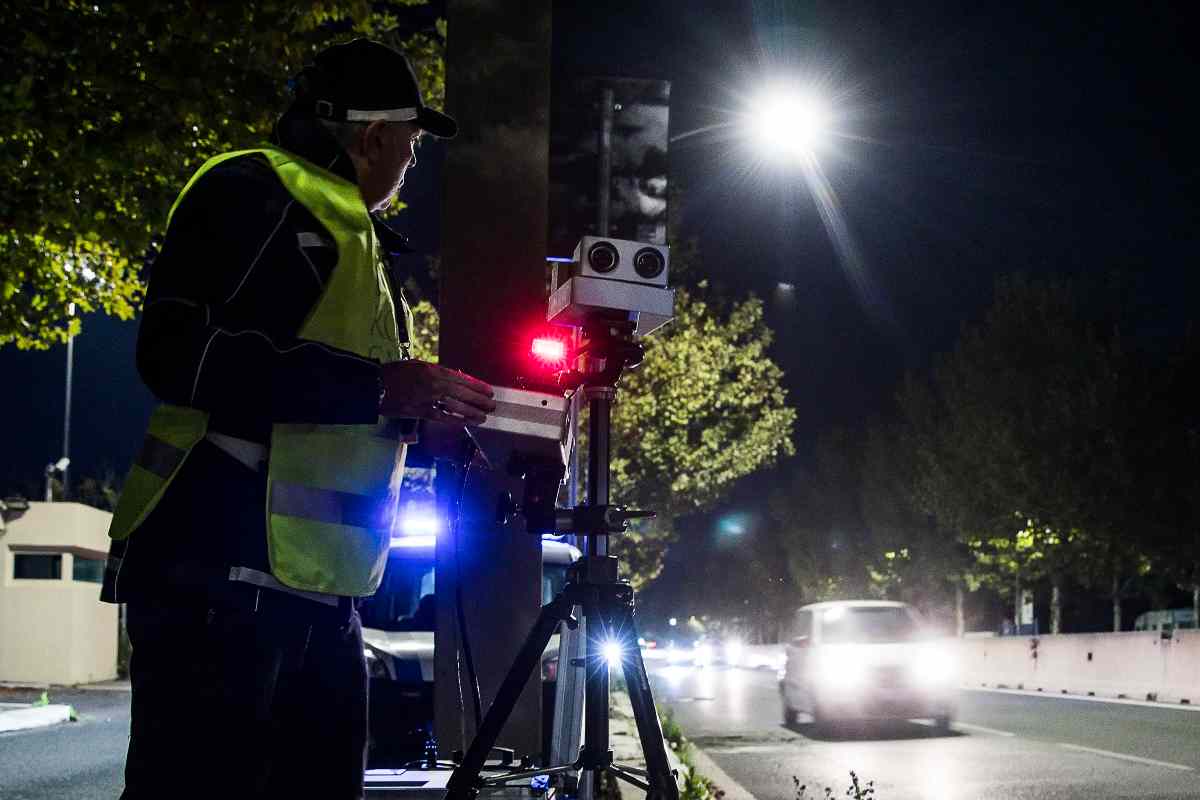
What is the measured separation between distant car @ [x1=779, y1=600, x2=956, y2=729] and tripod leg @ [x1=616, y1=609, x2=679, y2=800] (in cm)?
1234

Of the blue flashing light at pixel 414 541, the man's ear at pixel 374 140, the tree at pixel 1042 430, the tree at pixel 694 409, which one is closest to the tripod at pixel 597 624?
the man's ear at pixel 374 140

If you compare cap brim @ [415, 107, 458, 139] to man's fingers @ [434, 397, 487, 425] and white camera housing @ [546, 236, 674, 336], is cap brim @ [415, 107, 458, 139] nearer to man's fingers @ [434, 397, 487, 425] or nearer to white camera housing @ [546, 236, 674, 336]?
man's fingers @ [434, 397, 487, 425]

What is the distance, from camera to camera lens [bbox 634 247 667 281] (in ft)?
13.3

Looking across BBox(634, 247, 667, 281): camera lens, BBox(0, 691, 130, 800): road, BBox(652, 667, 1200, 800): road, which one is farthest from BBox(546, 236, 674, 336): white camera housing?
BBox(0, 691, 130, 800): road

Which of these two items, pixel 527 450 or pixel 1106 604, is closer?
pixel 527 450

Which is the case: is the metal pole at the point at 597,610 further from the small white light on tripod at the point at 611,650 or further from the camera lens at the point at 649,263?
the camera lens at the point at 649,263

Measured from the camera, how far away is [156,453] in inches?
86.0

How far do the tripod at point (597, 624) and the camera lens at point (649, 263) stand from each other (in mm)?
161

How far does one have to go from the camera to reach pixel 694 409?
94.0ft

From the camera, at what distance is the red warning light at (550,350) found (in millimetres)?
4207

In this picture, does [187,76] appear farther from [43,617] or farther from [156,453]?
[43,617]

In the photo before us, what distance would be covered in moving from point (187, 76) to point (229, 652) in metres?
8.66

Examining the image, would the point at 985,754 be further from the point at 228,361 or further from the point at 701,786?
the point at 228,361

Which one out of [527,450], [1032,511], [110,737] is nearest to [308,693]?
[527,450]
